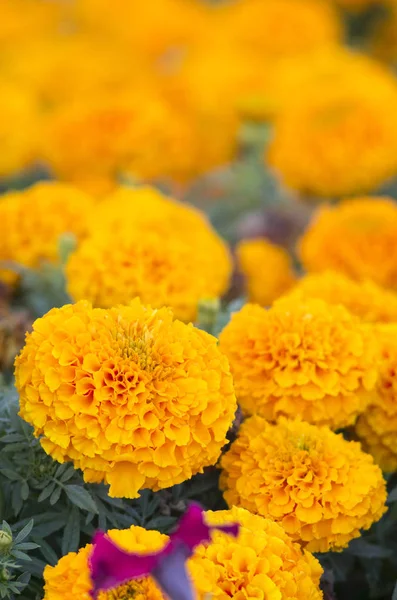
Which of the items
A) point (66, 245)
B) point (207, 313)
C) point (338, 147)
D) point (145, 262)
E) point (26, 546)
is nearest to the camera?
point (26, 546)

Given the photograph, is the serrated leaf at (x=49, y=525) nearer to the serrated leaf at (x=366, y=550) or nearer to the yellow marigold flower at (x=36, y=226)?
the serrated leaf at (x=366, y=550)

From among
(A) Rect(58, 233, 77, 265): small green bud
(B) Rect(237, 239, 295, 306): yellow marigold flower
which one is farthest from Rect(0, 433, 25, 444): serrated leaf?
(B) Rect(237, 239, 295, 306): yellow marigold flower

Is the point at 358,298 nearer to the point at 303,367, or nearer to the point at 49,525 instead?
the point at 303,367

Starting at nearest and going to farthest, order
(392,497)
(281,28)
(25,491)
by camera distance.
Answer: (25,491) < (392,497) < (281,28)

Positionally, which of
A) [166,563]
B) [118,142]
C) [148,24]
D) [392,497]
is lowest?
[148,24]

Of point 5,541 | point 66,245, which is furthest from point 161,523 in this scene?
point 66,245

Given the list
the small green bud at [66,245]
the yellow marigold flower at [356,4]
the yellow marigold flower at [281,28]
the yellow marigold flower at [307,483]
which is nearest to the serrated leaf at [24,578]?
the yellow marigold flower at [307,483]
